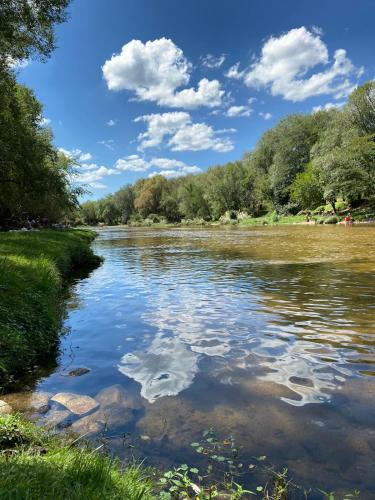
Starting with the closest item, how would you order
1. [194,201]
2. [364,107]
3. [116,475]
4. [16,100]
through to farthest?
1. [116,475]
2. [16,100]
3. [364,107]
4. [194,201]

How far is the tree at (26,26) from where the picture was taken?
591 inches

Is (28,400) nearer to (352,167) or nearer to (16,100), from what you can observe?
(16,100)

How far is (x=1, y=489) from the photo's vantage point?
8.69 feet

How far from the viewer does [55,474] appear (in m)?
3.02

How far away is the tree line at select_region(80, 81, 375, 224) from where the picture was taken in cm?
6225

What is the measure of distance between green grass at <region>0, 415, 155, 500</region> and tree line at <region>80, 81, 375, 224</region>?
50715 mm

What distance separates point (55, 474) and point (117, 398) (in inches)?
106

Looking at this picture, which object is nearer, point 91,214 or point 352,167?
point 352,167

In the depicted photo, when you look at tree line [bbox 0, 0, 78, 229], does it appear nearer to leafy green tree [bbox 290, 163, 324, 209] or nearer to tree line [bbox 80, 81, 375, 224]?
tree line [bbox 80, 81, 375, 224]

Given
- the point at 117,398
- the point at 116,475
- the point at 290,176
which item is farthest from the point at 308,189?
the point at 116,475

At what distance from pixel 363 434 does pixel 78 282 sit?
14.8 m

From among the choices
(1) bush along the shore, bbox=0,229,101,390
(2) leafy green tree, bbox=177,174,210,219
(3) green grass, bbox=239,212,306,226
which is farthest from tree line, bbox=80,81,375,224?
(1) bush along the shore, bbox=0,229,101,390

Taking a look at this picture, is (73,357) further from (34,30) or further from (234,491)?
(34,30)

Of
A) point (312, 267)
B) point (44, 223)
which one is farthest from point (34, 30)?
point (44, 223)
